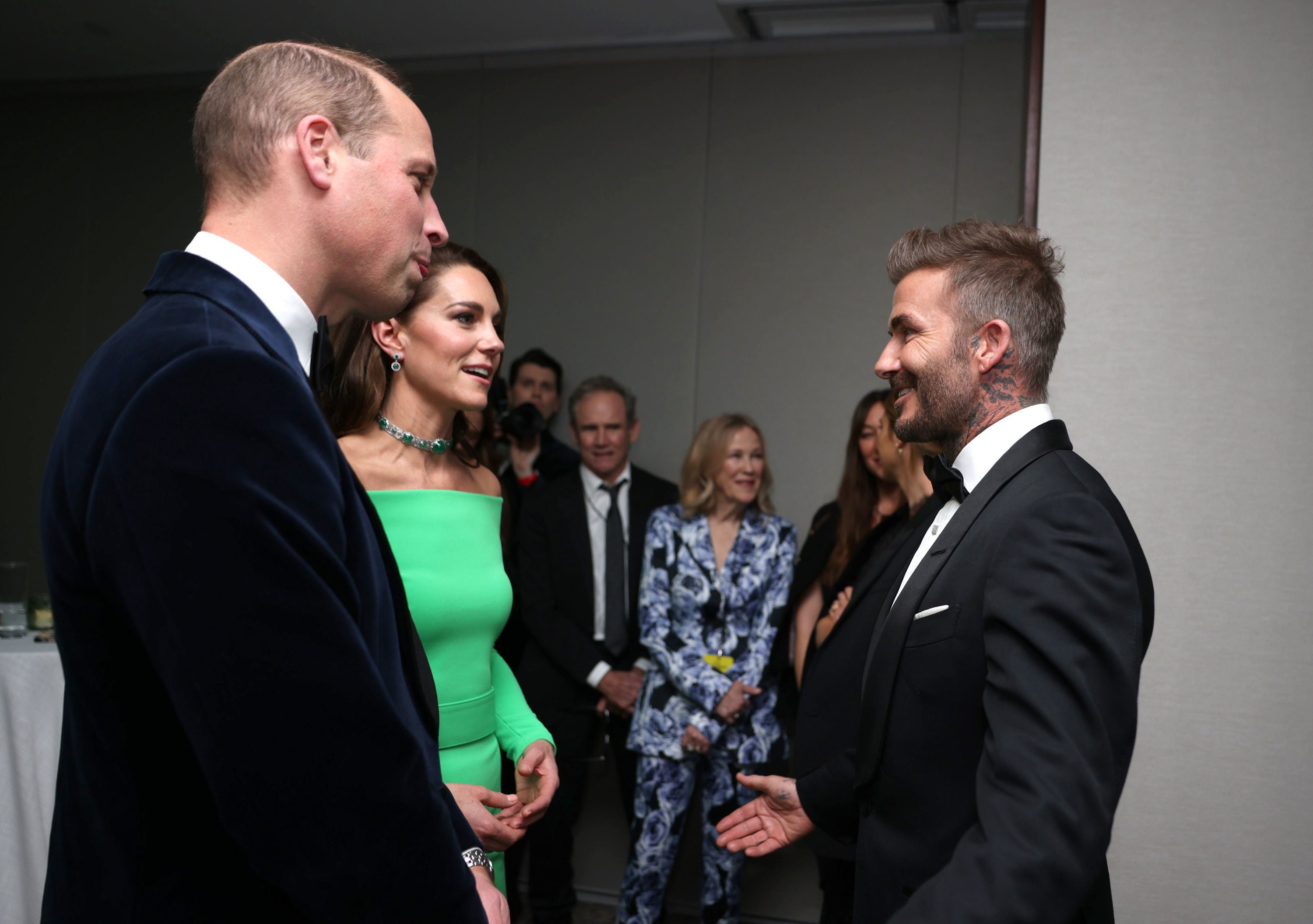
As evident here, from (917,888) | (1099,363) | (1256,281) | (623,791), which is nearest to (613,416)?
(623,791)

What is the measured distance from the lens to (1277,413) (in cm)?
229

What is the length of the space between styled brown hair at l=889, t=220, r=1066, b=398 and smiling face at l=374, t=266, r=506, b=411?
2.60 ft

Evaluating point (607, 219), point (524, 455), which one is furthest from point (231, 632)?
point (607, 219)

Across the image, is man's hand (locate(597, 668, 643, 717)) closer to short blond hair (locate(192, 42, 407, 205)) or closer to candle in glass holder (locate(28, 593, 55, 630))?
candle in glass holder (locate(28, 593, 55, 630))

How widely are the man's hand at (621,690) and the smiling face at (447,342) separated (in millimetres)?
1934

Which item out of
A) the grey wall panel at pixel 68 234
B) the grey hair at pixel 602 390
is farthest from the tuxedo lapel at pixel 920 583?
the grey wall panel at pixel 68 234

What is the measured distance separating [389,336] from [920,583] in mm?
1043

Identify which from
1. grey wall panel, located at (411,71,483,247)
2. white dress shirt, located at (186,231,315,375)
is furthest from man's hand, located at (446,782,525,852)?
grey wall panel, located at (411,71,483,247)

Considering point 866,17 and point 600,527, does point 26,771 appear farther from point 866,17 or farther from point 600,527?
point 866,17

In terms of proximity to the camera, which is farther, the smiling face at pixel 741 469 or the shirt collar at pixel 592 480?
the shirt collar at pixel 592 480

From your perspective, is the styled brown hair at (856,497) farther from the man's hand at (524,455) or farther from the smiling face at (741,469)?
the man's hand at (524,455)

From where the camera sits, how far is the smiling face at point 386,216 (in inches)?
38.5

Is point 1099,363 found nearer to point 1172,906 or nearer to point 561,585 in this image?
point 1172,906

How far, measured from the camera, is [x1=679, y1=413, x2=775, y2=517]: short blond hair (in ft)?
11.6
